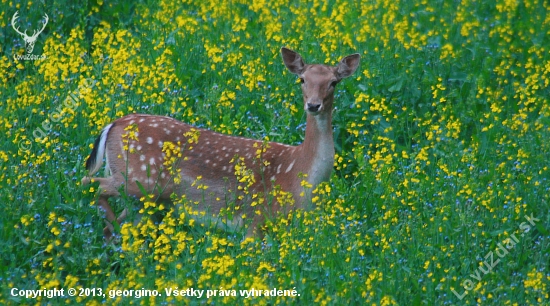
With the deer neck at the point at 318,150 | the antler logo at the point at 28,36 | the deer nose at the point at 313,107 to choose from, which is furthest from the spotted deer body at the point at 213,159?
the antler logo at the point at 28,36

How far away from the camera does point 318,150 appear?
716 cm

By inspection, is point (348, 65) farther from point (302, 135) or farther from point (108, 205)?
point (108, 205)

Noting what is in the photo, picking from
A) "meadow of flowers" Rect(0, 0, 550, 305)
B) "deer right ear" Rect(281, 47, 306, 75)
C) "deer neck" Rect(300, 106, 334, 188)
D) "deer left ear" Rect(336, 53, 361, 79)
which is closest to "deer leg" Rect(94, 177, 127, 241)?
"meadow of flowers" Rect(0, 0, 550, 305)

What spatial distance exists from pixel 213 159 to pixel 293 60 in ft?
3.69

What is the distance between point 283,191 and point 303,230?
675 millimetres

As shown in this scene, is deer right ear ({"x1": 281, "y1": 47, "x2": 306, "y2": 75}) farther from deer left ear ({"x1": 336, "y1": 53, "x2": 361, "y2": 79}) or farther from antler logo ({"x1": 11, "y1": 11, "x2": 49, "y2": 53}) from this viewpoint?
antler logo ({"x1": 11, "y1": 11, "x2": 49, "y2": 53})

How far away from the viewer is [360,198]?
7.32 m

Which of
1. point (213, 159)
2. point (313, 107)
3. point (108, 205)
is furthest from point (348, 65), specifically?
point (108, 205)

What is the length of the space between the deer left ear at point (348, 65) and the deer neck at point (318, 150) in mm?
502

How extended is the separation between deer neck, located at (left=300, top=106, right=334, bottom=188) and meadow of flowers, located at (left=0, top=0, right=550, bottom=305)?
0.29m

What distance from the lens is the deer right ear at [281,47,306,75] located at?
768cm

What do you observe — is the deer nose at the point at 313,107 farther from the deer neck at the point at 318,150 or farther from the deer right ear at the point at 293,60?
the deer right ear at the point at 293,60

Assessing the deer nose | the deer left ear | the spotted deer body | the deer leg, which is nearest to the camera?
the deer nose

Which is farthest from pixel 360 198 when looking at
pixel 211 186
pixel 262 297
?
pixel 262 297
